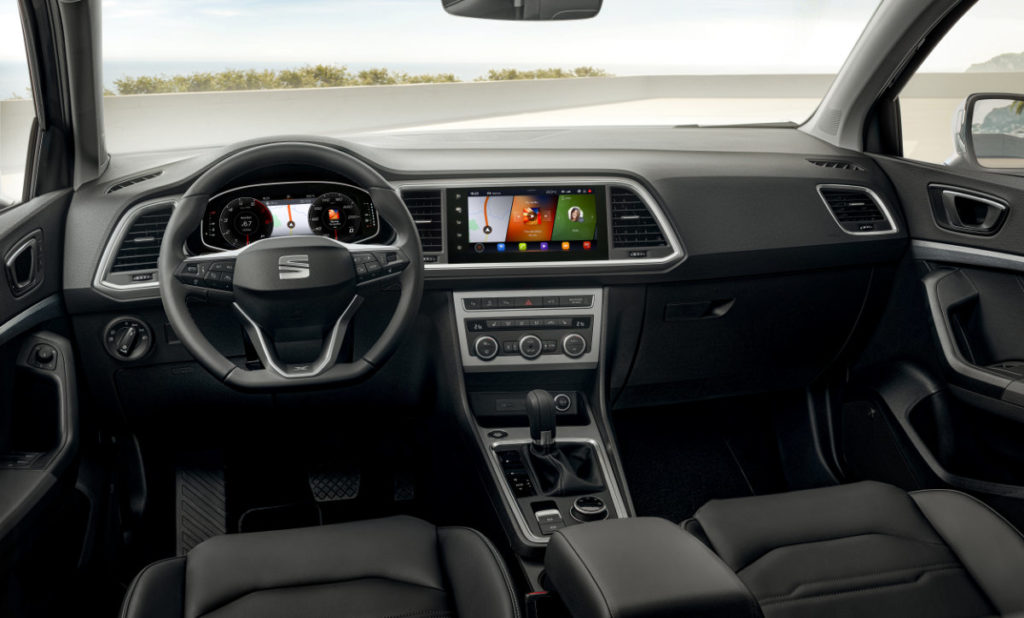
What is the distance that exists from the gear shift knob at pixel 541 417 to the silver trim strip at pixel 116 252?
1.07 meters

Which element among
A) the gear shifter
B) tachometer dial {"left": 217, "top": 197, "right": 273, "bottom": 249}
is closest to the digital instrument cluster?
tachometer dial {"left": 217, "top": 197, "right": 273, "bottom": 249}

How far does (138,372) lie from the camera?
2.48m

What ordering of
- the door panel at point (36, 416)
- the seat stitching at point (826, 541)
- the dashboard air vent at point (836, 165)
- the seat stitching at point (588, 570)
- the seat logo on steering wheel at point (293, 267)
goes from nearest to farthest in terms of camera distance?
1. the seat stitching at point (588, 570)
2. the seat stitching at point (826, 541)
3. the seat logo on steering wheel at point (293, 267)
4. the door panel at point (36, 416)
5. the dashboard air vent at point (836, 165)

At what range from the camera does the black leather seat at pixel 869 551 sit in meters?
1.60

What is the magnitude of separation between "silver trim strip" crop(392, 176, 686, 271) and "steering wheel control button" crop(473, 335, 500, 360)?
8.5 inches

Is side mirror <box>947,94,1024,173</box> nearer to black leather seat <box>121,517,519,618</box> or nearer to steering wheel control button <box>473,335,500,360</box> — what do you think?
steering wheel control button <box>473,335,500,360</box>

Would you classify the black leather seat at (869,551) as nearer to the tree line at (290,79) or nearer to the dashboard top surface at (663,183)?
the dashboard top surface at (663,183)

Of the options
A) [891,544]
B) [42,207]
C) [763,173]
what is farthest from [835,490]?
[42,207]

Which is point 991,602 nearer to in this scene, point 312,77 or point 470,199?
→ point 470,199

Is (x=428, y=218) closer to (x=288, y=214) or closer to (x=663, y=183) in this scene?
(x=288, y=214)

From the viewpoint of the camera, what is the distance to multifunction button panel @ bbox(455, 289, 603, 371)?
8.41ft

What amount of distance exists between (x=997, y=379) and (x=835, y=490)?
0.87 metres

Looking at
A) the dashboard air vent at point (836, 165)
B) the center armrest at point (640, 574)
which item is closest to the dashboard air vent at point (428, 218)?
the center armrest at point (640, 574)

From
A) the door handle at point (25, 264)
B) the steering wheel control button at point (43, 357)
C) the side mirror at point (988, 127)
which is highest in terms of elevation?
the side mirror at point (988, 127)
